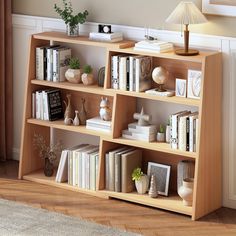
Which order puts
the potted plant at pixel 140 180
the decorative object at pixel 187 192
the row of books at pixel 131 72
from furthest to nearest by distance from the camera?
the potted plant at pixel 140 180 → the row of books at pixel 131 72 → the decorative object at pixel 187 192

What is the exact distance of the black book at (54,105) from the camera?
5762 mm

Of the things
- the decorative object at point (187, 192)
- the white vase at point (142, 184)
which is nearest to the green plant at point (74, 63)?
the white vase at point (142, 184)

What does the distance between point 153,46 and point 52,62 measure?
858mm

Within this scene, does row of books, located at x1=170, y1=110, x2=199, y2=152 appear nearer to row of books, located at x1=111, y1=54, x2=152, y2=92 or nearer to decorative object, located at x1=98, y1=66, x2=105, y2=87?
row of books, located at x1=111, y1=54, x2=152, y2=92

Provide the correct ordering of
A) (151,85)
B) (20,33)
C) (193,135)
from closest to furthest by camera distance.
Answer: (193,135), (151,85), (20,33)

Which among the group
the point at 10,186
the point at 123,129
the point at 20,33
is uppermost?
the point at 20,33

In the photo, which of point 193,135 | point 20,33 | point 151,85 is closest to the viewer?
point 193,135

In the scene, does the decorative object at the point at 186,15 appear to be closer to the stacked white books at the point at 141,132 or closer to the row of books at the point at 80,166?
the stacked white books at the point at 141,132

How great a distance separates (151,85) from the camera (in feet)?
17.7

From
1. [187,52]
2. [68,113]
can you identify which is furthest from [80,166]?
[187,52]

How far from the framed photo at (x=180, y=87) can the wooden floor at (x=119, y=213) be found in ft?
2.46

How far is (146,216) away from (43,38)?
4.73ft

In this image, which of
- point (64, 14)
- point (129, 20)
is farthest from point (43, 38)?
point (129, 20)

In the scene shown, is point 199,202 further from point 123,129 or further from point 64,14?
point 64,14
